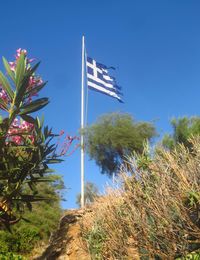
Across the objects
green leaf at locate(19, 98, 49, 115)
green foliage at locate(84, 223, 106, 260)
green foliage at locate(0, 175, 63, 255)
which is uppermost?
green leaf at locate(19, 98, 49, 115)

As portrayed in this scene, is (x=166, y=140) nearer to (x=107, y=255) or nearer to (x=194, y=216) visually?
(x=107, y=255)

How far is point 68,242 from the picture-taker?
39.9ft

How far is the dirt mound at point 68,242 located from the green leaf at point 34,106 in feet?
18.0

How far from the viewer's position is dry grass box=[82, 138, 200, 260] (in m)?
6.04

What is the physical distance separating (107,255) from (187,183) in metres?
3.24

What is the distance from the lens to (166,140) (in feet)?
70.9

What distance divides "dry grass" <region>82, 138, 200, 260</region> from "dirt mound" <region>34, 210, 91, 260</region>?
2637 millimetres

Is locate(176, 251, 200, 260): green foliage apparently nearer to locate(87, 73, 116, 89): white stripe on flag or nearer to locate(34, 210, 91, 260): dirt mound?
locate(34, 210, 91, 260): dirt mound

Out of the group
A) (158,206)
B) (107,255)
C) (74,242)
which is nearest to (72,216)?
(74,242)

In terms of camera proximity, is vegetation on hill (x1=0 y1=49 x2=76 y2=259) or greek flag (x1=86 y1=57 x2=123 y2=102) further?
greek flag (x1=86 y1=57 x2=123 y2=102)

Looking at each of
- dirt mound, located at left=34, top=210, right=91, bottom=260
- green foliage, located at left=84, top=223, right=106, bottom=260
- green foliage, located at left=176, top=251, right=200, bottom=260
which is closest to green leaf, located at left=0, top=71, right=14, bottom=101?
green foliage, located at left=176, top=251, right=200, bottom=260

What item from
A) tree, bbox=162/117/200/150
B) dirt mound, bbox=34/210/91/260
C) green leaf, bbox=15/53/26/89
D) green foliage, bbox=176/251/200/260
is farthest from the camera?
tree, bbox=162/117/200/150

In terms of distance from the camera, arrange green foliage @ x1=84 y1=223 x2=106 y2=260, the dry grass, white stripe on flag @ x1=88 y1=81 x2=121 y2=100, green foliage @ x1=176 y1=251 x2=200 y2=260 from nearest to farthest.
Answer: green foliage @ x1=176 y1=251 x2=200 y2=260
the dry grass
green foliage @ x1=84 y1=223 x2=106 y2=260
white stripe on flag @ x1=88 y1=81 x2=121 y2=100

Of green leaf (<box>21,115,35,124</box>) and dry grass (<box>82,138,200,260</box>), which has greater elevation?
green leaf (<box>21,115,35,124</box>)
